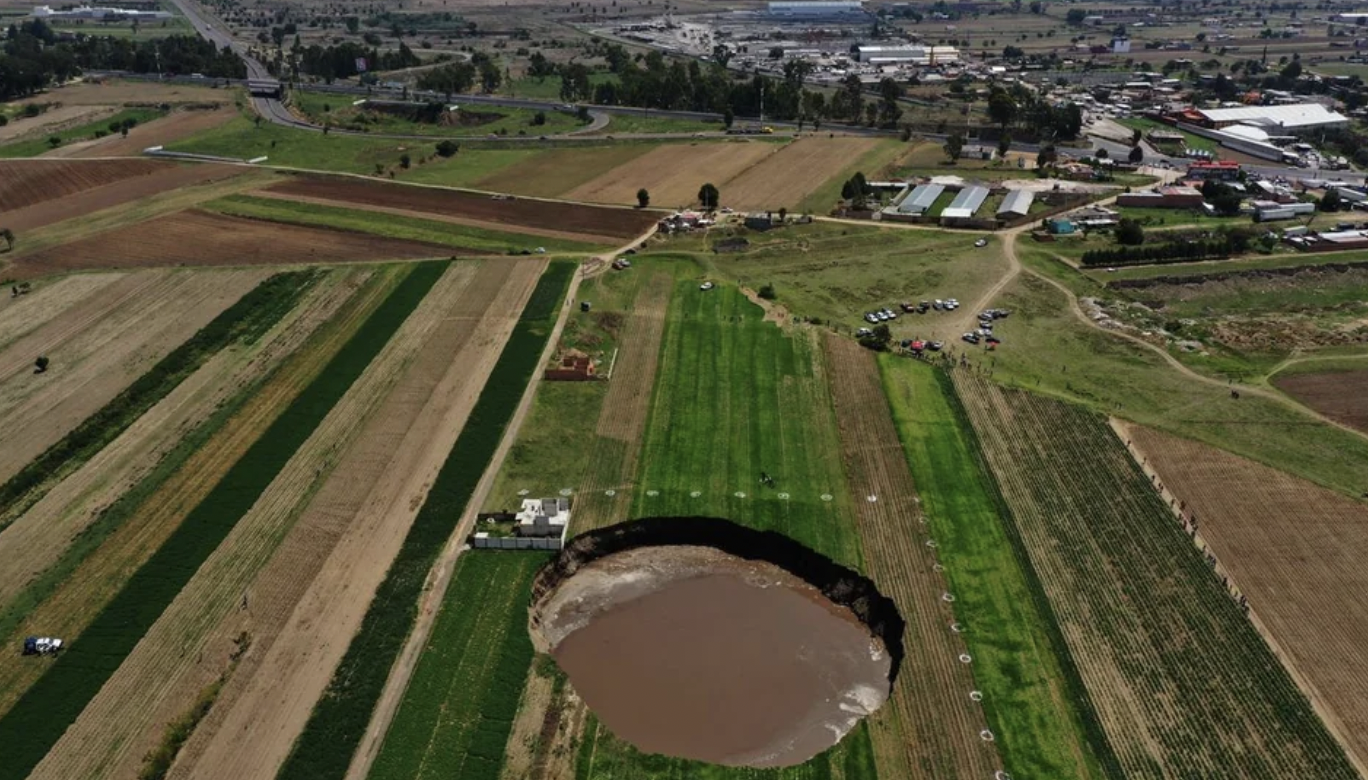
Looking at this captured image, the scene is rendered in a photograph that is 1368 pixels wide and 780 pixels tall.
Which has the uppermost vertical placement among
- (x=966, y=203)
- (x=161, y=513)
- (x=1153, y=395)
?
(x=966, y=203)

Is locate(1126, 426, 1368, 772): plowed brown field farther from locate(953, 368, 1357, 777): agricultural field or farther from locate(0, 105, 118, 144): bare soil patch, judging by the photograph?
locate(0, 105, 118, 144): bare soil patch

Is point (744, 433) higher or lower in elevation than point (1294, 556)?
higher

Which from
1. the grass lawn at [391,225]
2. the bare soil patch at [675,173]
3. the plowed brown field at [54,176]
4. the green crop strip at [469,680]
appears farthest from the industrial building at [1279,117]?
the plowed brown field at [54,176]

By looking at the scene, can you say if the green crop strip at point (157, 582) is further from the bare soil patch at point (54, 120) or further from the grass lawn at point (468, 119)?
the bare soil patch at point (54, 120)

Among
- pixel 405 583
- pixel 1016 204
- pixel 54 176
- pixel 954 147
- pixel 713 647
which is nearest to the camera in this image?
pixel 713 647

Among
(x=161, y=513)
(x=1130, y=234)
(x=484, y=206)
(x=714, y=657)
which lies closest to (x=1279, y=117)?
(x=1130, y=234)

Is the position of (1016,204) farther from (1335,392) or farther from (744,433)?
(744,433)

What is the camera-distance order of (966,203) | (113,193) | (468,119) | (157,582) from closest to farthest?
1. (157,582)
2. (966,203)
3. (113,193)
4. (468,119)

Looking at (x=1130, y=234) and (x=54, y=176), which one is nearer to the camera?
(x=1130, y=234)
